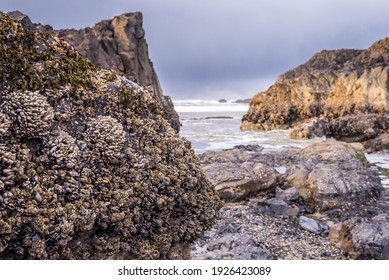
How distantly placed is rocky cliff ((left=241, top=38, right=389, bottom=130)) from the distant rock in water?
2653 cm

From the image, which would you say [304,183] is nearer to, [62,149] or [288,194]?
[288,194]

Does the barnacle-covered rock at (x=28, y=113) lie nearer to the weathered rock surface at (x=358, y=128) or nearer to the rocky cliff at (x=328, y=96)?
the weathered rock surface at (x=358, y=128)

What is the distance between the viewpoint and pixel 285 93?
36688 millimetres

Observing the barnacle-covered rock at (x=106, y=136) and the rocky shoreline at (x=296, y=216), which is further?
the rocky shoreline at (x=296, y=216)

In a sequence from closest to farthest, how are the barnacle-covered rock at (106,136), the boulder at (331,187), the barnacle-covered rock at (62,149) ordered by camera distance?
the barnacle-covered rock at (62,149) → the barnacle-covered rock at (106,136) → the boulder at (331,187)

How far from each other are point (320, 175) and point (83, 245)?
17.8ft

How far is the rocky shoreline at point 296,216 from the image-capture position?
3.99 meters

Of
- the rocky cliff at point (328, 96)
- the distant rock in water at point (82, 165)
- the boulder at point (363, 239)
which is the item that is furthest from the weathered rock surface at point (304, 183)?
the rocky cliff at point (328, 96)

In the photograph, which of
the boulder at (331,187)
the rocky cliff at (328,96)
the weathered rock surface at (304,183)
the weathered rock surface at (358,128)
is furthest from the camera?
the rocky cliff at (328,96)

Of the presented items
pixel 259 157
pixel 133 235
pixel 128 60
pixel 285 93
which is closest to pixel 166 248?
→ pixel 133 235

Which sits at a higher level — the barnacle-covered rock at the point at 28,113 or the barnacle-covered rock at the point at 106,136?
the barnacle-covered rock at the point at 28,113

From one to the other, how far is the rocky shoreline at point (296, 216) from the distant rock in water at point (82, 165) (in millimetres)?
770

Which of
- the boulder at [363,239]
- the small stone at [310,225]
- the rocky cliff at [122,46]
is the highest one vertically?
the rocky cliff at [122,46]
